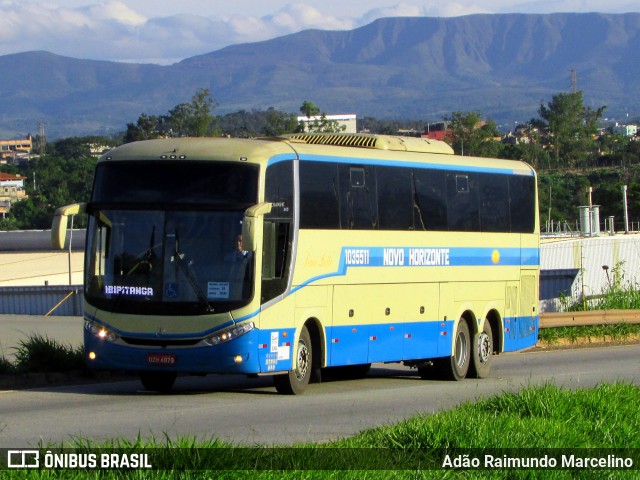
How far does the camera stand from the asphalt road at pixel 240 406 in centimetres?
1269

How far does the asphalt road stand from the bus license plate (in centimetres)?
48

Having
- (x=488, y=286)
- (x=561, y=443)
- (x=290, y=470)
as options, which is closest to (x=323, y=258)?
(x=488, y=286)

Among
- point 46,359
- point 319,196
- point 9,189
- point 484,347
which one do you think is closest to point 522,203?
point 484,347

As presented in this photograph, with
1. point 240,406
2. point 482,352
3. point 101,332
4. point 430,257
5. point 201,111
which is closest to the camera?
point 240,406

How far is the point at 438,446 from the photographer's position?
1006cm

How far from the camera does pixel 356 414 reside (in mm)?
14680

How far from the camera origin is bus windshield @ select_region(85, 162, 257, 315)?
1614cm

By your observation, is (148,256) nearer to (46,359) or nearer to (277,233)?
(277,233)

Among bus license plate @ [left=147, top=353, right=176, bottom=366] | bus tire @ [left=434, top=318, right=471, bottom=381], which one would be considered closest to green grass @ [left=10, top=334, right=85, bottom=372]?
bus license plate @ [left=147, top=353, right=176, bottom=366]

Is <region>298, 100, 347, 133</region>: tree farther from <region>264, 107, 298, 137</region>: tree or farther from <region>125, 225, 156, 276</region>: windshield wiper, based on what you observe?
<region>125, 225, 156, 276</region>: windshield wiper

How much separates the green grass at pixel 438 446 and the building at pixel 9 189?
137803mm

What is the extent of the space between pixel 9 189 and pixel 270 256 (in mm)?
142767

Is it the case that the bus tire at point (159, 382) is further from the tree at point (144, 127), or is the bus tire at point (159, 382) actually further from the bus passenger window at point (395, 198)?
the tree at point (144, 127)

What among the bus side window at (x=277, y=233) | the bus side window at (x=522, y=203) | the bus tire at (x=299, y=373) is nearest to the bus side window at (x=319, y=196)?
the bus side window at (x=277, y=233)
